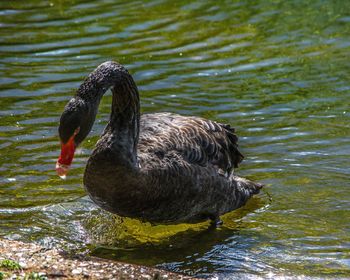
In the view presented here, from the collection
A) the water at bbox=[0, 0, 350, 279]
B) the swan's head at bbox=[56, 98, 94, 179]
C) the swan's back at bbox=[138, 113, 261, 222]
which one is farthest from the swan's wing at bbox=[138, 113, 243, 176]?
the swan's head at bbox=[56, 98, 94, 179]

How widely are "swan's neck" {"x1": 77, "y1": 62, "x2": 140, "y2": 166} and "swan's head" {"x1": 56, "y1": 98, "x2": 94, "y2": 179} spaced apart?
5.0 inches

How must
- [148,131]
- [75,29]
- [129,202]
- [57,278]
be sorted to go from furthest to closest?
[75,29], [148,131], [129,202], [57,278]

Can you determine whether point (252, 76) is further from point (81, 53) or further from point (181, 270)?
point (181, 270)

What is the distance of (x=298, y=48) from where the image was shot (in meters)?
11.5

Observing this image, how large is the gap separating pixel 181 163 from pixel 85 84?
116cm

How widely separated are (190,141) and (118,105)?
0.74 m

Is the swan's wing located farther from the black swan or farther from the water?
the water

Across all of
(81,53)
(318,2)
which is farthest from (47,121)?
(318,2)

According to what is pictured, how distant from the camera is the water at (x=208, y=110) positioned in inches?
271

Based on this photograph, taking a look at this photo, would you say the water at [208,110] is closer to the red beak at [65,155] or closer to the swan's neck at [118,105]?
the swan's neck at [118,105]

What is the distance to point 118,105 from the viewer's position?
6.64 m

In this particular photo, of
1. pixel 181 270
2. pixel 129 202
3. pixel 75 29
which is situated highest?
pixel 75 29

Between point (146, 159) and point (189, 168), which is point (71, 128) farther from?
point (189, 168)

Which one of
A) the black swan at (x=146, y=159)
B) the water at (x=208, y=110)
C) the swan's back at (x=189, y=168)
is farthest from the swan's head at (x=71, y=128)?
the water at (x=208, y=110)
